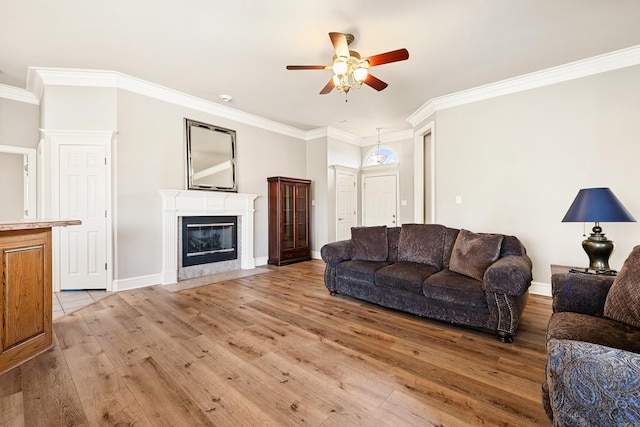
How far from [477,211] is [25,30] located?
5.79m

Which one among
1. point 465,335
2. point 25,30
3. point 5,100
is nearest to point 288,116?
point 25,30

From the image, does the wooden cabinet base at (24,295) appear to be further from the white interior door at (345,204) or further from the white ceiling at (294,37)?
the white interior door at (345,204)

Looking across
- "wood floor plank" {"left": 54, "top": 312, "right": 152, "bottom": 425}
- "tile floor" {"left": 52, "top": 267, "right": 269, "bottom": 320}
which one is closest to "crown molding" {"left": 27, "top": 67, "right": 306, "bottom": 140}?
"tile floor" {"left": 52, "top": 267, "right": 269, "bottom": 320}

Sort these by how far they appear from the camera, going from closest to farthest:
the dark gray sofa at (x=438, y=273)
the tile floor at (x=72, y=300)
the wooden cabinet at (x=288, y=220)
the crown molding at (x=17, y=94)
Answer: the dark gray sofa at (x=438, y=273), the tile floor at (x=72, y=300), the crown molding at (x=17, y=94), the wooden cabinet at (x=288, y=220)

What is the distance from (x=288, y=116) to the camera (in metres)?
5.39

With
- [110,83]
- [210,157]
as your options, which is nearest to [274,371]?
[210,157]

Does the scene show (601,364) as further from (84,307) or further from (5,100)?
(5,100)

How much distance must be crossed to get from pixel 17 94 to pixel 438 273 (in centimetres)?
630

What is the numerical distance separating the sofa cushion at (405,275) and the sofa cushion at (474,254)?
27 centimetres

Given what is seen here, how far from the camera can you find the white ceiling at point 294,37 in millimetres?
2465

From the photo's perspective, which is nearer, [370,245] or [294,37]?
[294,37]

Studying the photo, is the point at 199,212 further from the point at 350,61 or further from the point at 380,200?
the point at 380,200

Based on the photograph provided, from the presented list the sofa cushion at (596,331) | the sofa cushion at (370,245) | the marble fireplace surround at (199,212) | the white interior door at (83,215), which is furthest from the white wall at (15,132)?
the sofa cushion at (596,331)

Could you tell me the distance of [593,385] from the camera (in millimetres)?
848
